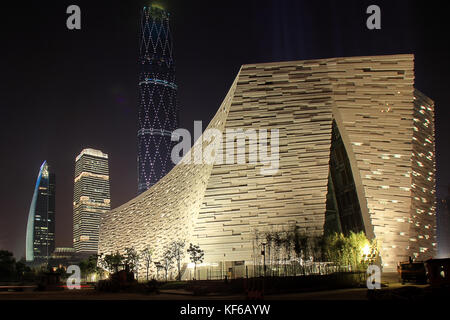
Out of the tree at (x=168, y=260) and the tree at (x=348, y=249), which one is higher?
the tree at (x=348, y=249)

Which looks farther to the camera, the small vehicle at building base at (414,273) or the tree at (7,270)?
the tree at (7,270)

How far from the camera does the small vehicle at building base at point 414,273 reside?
26.6 metres

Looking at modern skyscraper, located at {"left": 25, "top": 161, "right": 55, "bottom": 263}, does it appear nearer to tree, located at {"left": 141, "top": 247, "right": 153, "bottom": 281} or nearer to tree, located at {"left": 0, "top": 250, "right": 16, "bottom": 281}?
tree, located at {"left": 0, "top": 250, "right": 16, "bottom": 281}

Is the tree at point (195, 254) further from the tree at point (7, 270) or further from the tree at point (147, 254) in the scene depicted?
the tree at point (7, 270)

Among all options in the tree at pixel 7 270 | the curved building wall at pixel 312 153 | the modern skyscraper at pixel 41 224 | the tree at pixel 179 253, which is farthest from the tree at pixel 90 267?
the modern skyscraper at pixel 41 224

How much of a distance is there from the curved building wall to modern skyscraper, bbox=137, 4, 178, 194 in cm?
13143

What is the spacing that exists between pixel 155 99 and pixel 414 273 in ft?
505

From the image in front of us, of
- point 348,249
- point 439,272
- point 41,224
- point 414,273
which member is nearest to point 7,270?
point 348,249

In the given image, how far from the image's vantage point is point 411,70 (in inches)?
1672

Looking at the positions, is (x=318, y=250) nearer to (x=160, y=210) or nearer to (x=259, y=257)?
(x=259, y=257)

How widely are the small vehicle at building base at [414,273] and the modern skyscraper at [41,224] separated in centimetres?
17511

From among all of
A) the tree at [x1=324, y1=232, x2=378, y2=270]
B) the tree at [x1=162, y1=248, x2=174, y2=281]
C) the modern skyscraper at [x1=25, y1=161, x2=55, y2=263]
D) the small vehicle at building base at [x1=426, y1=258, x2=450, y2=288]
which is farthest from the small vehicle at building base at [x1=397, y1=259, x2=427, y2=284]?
the modern skyscraper at [x1=25, y1=161, x2=55, y2=263]

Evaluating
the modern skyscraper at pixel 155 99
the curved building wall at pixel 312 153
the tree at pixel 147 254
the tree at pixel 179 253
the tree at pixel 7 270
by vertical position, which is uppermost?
the modern skyscraper at pixel 155 99

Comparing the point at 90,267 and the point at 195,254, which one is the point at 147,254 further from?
the point at 195,254
